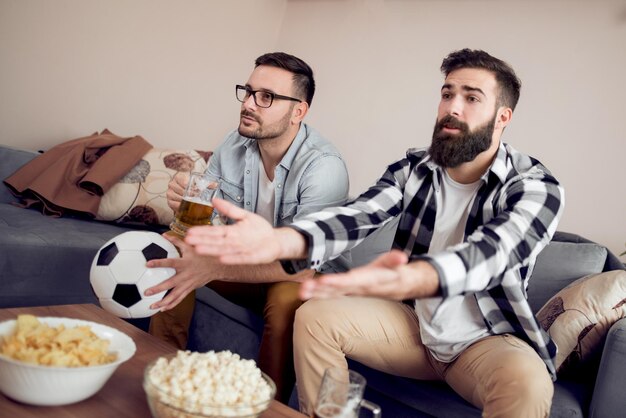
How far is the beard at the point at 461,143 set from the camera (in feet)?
5.48

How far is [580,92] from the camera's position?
264 centimetres

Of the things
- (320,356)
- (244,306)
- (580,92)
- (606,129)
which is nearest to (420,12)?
(580,92)

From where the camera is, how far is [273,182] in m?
2.15

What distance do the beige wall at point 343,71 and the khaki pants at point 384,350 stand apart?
1306 mm

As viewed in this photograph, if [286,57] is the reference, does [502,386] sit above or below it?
below

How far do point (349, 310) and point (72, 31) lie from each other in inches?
84.9

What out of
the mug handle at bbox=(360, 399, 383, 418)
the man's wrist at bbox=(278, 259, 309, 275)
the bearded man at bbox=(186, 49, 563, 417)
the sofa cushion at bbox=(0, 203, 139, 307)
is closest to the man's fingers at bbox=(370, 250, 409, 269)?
the bearded man at bbox=(186, 49, 563, 417)

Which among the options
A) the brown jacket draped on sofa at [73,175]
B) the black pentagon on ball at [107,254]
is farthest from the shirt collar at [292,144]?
the black pentagon on ball at [107,254]

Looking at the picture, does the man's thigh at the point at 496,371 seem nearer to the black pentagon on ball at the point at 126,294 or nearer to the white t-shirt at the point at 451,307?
the white t-shirt at the point at 451,307

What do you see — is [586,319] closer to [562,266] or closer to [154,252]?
[562,266]

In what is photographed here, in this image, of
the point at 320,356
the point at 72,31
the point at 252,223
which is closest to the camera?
the point at 252,223

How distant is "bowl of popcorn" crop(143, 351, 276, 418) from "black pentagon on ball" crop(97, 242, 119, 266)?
1.49 feet

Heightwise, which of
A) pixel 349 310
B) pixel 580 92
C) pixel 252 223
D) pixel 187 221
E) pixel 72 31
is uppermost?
pixel 580 92

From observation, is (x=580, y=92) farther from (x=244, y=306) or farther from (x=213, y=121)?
(x=213, y=121)
